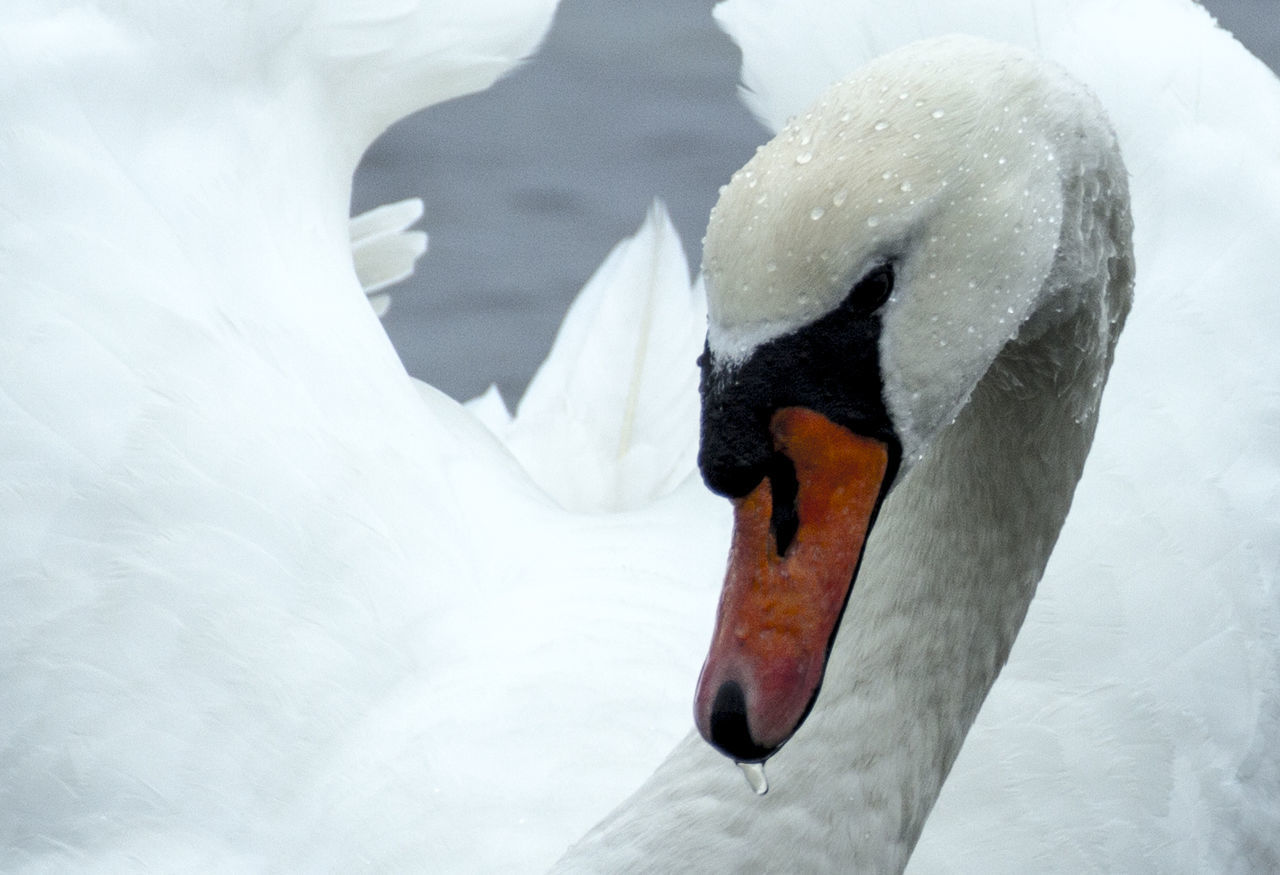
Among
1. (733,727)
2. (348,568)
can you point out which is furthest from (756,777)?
(348,568)

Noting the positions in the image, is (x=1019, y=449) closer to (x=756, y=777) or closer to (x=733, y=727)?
(x=756, y=777)

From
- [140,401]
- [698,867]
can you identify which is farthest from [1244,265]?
[140,401]

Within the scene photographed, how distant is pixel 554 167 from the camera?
6.14m

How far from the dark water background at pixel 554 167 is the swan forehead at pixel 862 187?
139 inches

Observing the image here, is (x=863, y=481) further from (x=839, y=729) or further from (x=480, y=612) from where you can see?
(x=480, y=612)

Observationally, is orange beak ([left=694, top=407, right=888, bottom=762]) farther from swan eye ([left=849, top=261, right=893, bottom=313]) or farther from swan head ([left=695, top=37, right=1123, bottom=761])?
swan eye ([left=849, top=261, right=893, bottom=313])

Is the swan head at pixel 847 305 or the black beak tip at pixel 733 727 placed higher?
the swan head at pixel 847 305

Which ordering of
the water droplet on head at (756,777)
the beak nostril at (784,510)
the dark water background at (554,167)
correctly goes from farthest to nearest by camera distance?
1. the dark water background at (554,167)
2. the water droplet on head at (756,777)
3. the beak nostril at (784,510)

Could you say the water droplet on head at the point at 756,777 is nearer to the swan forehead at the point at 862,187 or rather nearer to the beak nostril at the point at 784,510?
the beak nostril at the point at 784,510

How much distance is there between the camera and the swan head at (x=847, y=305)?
75.5 inches

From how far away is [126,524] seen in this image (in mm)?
3131

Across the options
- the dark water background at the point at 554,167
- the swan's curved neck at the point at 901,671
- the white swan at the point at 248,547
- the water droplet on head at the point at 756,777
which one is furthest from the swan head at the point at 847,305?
the dark water background at the point at 554,167

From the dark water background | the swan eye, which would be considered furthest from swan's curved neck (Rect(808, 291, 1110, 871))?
the dark water background

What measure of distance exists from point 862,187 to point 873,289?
4.3 inches
